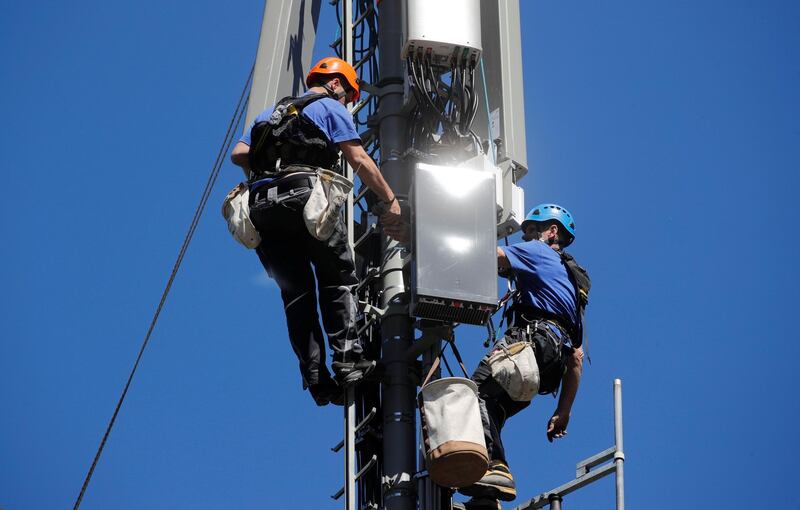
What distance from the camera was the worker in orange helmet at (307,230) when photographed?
8.13 metres

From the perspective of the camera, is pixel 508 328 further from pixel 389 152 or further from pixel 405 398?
pixel 389 152

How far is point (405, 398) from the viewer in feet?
26.9

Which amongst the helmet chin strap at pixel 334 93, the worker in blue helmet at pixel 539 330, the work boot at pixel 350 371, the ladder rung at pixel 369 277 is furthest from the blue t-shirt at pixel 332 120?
the work boot at pixel 350 371

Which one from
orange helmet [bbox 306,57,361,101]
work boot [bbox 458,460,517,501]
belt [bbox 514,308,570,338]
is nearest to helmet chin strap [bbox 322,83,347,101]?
orange helmet [bbox 306,57,361,101]

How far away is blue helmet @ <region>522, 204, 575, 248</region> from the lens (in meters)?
9.16

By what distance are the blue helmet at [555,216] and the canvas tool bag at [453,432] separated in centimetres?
182

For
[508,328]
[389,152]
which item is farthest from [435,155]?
[508,328]

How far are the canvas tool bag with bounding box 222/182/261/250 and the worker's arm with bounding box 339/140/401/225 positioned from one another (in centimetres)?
63

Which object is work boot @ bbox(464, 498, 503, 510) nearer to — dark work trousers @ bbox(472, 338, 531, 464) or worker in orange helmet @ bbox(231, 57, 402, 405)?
dark work trousers @ bbox(472, 338, 531, 464)

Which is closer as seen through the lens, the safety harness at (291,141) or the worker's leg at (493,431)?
the worker's leg at (493,431)

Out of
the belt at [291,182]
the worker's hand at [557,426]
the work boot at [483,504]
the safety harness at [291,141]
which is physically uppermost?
the safety harness at [291,141]

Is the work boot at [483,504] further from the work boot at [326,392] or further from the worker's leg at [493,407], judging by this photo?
the work boot at [326,392]

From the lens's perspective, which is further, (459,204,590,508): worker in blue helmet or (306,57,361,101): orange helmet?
(306,57,361,101): orange helmet

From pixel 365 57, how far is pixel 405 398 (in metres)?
2.69
